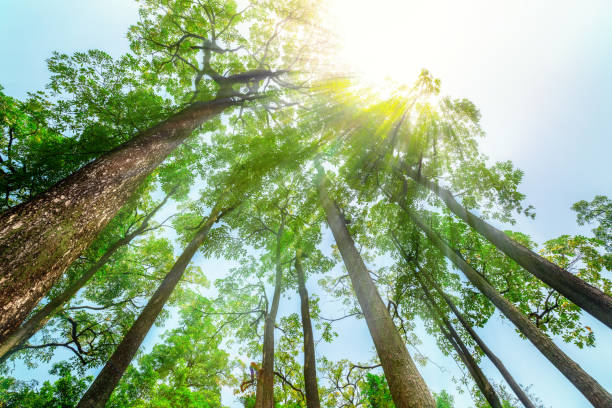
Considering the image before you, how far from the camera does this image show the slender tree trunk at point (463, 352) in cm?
682

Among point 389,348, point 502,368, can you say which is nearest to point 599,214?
point 502,368

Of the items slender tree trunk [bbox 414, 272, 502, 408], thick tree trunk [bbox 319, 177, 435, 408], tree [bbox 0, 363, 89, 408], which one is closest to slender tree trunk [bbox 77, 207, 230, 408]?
thick tree trunk [bbox 319, 177, 435, 408]

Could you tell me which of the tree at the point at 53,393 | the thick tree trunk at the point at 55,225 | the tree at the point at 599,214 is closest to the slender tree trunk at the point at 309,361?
the thick tree trunk at the point at 55,225

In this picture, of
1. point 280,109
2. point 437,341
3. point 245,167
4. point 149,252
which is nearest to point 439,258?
point 437,341

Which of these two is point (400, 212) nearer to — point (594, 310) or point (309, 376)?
point (594, 310)

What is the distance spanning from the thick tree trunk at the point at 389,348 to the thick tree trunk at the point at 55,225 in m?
3.91

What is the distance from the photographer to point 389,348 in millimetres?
3271

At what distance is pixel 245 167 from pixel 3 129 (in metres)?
8.32

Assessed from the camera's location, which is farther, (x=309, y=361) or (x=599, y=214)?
(x=599, y=214)

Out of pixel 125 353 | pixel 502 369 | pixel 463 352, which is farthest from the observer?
pixel 463 352

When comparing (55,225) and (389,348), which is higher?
(55,225)

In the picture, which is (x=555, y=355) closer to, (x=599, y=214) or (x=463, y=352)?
(x=463, y=352)

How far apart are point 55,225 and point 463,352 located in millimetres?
11900

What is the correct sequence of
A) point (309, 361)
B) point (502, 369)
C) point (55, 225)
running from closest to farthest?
point (55, 225), point (309, 361), point (502, 369)
